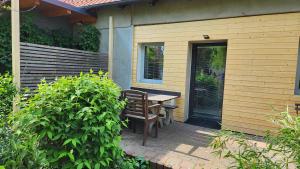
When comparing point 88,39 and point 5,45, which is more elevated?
point 88,39

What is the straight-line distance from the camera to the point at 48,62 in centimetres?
476

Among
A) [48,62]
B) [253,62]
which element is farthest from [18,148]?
[253,62]

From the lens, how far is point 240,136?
5.28 feet

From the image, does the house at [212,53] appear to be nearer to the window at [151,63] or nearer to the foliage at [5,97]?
the window at [151,63]

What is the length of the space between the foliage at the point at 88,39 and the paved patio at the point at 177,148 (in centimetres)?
312

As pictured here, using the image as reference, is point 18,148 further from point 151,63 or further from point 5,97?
point 151,63

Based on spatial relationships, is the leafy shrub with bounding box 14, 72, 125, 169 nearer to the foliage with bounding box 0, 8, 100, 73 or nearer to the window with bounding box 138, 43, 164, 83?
the foliage with bounding box 0, 8, 100, 73

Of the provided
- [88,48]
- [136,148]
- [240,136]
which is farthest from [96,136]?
[88,48]

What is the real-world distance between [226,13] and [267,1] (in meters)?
0.82

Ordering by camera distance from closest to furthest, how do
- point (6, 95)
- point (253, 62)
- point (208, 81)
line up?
point (6, 95), point (253, 62), point (208, 81)

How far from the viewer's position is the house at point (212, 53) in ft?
13.8

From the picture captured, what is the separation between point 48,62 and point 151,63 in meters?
2.69

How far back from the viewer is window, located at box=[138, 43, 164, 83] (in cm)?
582

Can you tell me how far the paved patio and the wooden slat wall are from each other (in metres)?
2.26
